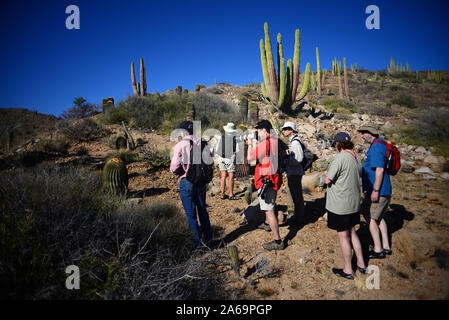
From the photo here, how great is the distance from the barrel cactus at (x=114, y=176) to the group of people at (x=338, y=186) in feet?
9.97

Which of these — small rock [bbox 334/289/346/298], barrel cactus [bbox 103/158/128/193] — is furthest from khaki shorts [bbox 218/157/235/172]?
small rock [bbox 334/289/346/298]

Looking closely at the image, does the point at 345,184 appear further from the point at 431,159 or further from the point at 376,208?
the point at 431,159

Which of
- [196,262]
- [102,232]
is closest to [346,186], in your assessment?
[196,262]

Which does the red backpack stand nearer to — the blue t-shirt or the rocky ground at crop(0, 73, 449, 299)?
the blue t-shirt

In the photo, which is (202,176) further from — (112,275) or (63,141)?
(63,141)

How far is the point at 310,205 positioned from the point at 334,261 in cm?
182

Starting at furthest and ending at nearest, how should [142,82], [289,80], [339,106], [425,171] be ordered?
1. [142,82]
2. [339,106]
3. [289,80]
4. [425,171]

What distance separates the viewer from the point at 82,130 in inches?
420

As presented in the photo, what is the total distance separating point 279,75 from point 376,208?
1147 cm

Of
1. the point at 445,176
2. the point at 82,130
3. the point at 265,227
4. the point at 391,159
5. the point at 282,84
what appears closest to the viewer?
the point at 391,159

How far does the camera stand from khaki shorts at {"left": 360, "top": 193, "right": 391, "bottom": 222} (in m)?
2.82

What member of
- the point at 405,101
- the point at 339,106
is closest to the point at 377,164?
the point at 339,106

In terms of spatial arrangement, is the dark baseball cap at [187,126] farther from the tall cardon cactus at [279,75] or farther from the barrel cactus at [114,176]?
the tall cardon cactus at [279,75]

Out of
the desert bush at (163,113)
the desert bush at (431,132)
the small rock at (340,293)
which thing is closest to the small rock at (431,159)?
the desert bush at (431,132)
